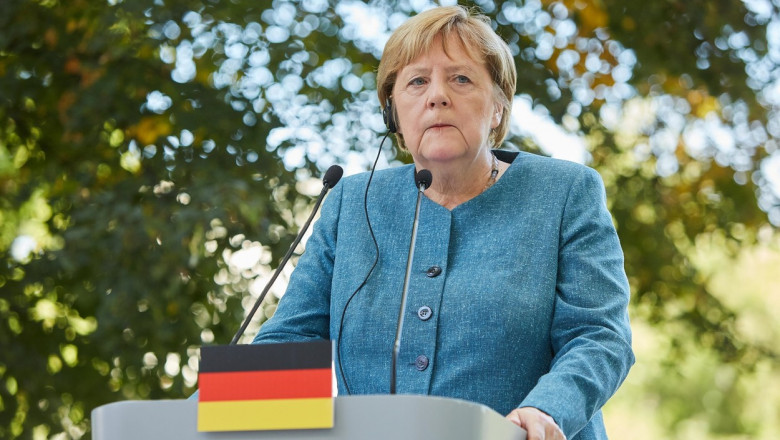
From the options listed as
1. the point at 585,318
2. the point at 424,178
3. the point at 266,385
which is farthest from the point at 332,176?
the point at 266,385

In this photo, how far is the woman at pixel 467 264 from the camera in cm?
184

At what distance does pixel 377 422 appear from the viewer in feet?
4.40

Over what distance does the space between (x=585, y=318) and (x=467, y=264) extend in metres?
0.26

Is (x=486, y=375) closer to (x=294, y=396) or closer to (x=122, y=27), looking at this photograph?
(x=294, y=396)

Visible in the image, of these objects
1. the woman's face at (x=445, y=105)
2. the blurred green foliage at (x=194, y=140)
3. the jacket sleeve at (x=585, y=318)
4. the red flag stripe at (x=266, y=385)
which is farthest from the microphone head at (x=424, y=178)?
the blurred green foliage at (x=194, y=140)

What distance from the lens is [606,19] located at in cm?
439

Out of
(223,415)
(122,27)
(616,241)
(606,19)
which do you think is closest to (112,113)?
(122,27)

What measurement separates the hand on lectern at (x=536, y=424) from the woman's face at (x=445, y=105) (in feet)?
2.05

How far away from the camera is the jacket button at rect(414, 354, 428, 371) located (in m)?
1.87

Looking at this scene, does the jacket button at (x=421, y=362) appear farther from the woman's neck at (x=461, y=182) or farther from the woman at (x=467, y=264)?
the woman's neck at (x=461, y=182)

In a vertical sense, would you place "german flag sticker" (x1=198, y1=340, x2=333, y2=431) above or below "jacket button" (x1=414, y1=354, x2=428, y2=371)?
above

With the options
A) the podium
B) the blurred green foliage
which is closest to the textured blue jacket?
the podium

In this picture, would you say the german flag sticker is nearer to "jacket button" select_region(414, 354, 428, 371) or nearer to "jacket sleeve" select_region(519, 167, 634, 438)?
"jacket sleeve" select_region(519, 167, 634, 438)

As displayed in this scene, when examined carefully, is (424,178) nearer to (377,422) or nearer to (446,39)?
(446,39)
